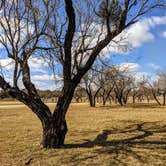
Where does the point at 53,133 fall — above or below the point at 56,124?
below

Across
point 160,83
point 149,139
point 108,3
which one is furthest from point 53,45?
point 160,83

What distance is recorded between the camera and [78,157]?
6.89 m

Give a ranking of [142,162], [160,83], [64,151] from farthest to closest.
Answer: [160,83] → [64,151] → [142,162]

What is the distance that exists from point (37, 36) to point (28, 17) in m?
0.64

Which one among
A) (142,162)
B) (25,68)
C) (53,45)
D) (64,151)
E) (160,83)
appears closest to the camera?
(142,162)

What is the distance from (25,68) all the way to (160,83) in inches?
1879

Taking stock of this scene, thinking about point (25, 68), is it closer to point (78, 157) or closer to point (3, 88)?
point (3, 88)

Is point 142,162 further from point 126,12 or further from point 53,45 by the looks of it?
point 53,45

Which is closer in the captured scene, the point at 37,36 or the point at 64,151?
the point at 64,151

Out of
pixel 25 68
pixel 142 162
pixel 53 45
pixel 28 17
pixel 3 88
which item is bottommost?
pixel 142 162

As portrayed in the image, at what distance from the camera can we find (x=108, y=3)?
26.1 feet

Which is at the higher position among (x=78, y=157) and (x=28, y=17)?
(x=28, y=17)

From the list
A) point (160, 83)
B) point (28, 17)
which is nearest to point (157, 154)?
point (28, 17)

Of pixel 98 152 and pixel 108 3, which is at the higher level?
pixel 108 3
